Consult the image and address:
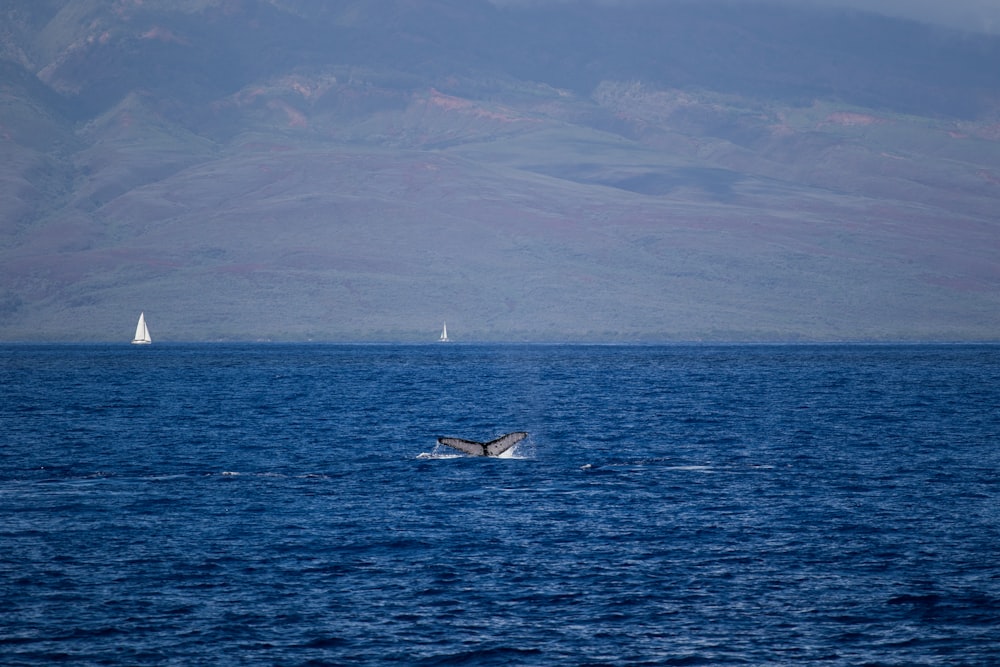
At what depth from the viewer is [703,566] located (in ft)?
114

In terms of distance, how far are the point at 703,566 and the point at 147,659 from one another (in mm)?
14339

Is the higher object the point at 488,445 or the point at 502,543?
the point at 488,445

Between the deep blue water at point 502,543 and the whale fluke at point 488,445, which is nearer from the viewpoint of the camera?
the deep blue water at point 502,543

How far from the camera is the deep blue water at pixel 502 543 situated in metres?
28.2

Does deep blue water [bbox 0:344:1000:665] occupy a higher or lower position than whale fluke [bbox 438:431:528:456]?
lower

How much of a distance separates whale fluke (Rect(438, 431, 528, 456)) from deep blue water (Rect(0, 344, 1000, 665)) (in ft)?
3.29

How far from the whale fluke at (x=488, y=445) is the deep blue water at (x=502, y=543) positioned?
3.29 feet

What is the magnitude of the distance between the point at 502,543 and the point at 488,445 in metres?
22.0

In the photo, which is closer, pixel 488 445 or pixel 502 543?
pixel 502 543

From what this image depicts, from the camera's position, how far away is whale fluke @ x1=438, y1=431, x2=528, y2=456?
59.6 meters

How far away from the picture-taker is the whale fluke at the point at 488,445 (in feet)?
196

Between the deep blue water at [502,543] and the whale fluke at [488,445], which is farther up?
the whale fluke at [488,445]

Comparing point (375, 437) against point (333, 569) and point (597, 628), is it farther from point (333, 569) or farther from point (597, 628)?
point (597, 628)

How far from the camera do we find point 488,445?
5969 cm
